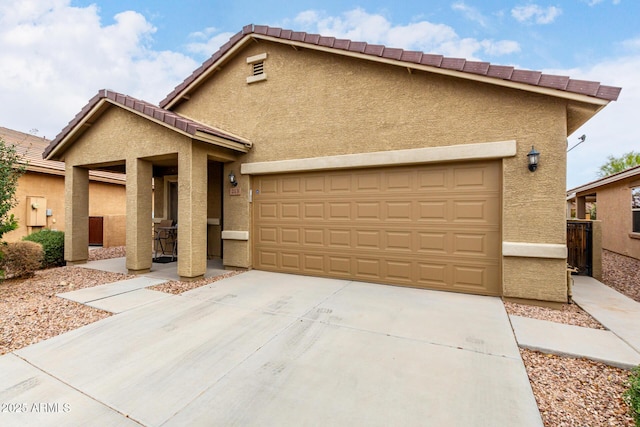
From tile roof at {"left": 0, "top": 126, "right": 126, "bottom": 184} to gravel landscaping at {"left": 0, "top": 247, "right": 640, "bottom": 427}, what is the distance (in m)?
5.39

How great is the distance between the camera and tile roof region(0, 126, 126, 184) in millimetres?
10915

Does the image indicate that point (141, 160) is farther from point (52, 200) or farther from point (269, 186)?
point (52, 200)

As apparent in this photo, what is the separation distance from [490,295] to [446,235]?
1.36 m

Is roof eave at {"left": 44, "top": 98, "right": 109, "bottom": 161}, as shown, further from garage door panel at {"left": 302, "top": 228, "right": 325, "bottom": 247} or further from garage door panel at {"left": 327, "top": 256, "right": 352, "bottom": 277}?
garage door panel at {"left": 327, "top": 256, "right": 352, "bottom": 277}

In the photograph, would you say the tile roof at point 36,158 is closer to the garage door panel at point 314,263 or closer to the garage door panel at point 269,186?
the garage door panel at point 269,186

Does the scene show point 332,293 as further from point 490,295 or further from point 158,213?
point 158,213

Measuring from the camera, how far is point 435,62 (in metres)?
5.27

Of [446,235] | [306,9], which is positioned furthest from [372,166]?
[306,9]

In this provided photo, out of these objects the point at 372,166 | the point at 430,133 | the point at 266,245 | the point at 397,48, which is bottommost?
the point at 266,245

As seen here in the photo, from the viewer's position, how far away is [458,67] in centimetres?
510

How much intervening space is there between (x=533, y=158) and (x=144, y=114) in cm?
789

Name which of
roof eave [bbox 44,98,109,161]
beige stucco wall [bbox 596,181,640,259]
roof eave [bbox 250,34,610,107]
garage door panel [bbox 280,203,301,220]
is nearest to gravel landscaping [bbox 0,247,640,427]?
garage door panel [bbox 280,203,301,220]

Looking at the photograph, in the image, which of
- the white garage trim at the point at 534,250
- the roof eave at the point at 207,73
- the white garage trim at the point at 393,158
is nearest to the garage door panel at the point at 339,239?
the white garage trim at the point at 393,158

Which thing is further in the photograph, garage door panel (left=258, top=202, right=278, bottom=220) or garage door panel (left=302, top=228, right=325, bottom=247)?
garage door panel (left=258, top=202, right=278, bottom=220)
